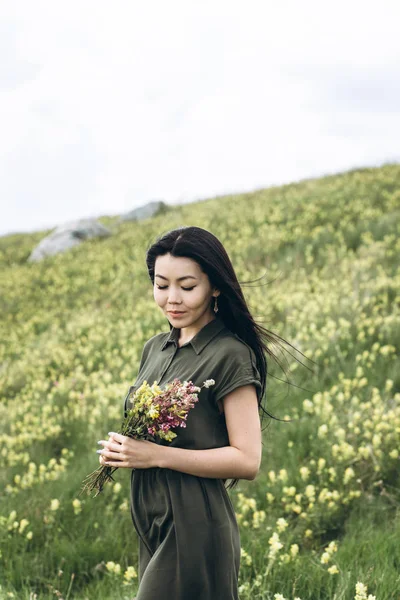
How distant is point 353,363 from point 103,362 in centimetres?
435

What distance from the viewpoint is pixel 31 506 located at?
19.4ft

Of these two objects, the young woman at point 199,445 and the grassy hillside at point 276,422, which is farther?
the grassy hillside at point 276,422

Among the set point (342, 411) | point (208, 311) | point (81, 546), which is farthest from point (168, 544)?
point (342, 411)

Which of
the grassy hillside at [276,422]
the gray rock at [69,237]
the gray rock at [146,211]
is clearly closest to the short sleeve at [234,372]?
the grassy hillside at [276,422]

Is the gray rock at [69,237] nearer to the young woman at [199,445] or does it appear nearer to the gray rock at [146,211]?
the gray rock at [146,211]

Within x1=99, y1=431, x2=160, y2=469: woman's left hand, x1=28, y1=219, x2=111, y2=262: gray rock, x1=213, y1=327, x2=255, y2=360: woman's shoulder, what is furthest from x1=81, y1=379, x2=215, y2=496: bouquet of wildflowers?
x1=28, y1=219, x2=111, y2=262: gray rock

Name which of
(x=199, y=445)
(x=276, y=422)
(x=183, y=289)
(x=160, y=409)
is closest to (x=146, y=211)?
(x=276, y=422)

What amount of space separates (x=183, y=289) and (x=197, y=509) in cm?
92

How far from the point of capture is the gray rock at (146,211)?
93.6ft

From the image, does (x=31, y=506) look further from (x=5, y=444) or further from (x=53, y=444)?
(x=5, y=444)

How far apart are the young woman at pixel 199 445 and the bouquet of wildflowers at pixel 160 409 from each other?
6cm

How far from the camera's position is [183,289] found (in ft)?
9.78

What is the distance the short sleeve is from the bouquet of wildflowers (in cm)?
8

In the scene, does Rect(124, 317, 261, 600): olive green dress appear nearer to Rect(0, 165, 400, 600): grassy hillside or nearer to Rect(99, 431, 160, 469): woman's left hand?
Rect(99, 431, 160, 469): woman's left hand
